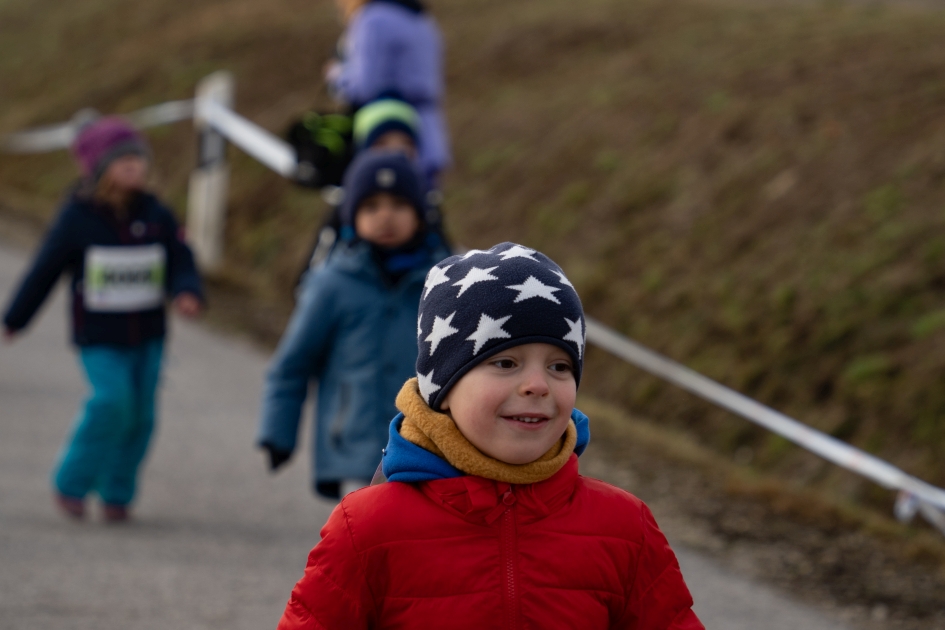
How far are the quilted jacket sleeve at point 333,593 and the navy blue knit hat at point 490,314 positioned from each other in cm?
35

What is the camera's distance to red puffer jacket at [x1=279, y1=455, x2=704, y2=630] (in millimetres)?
2588

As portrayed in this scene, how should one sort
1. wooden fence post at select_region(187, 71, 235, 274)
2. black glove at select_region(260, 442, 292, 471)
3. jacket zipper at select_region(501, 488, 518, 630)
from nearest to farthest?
jacket zipper at select_region(501, 488, 518, 630) < black glove at select_region(260, 442, 292, 471) < wooden fence post at select_region(187, 71, 235, 274)

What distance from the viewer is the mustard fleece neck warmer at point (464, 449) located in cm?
264

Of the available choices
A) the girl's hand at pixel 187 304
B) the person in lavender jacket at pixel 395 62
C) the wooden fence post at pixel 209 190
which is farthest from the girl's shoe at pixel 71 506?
the wooden fence post at pixel 209 190

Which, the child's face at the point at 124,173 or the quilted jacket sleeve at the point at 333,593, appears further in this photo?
the child's face at the point at 124,173

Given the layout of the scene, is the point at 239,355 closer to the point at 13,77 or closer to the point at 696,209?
the point at 696,209

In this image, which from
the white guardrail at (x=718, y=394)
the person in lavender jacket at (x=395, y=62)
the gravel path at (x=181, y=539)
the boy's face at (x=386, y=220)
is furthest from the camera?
the person in lavender jacket at (x=395, y=62)

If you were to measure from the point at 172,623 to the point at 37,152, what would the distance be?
1514cm

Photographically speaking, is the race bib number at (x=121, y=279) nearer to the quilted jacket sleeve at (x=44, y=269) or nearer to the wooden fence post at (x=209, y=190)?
the quilted jacket sleeve at (x=44, y=269)

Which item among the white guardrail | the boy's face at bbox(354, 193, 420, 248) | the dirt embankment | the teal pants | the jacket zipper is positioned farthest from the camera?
the dirt embankment

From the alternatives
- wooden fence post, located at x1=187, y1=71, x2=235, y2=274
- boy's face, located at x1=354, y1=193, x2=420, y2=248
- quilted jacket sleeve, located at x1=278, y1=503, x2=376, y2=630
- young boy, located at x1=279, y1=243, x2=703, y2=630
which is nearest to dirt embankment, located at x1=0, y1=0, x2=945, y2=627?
wooden fence post, located at x1=187, y1=71, x2=235, y2=274

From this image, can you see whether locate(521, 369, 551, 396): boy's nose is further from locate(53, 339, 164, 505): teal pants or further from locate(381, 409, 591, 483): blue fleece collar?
locate(53, 339, 164, 505): teal pants

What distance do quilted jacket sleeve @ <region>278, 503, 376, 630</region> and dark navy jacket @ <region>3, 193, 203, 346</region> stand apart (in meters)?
4.00

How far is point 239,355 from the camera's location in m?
9.99
